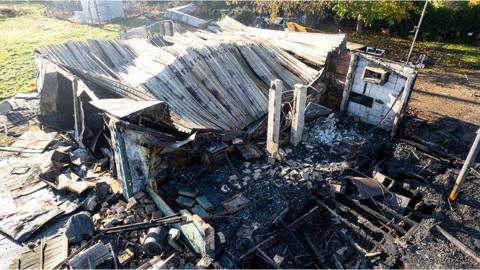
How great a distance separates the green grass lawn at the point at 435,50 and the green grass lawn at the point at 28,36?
16178 mm

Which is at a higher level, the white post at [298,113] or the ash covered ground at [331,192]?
the white post at [298,113]

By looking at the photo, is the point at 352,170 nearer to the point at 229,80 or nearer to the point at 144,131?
the point at 229,80

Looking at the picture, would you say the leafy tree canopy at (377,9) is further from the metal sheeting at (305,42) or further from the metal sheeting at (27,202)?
the metal sheeting at (27,202)

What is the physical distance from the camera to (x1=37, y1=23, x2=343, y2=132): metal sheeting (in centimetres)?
938

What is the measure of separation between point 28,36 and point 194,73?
17.1 m

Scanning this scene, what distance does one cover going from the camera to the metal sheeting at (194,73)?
938cm

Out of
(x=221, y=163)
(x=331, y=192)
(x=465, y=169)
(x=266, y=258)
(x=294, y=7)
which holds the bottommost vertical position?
(x=266, y=258)

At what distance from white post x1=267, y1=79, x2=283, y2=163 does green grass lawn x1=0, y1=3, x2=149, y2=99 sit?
11.5m

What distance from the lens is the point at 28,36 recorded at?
21219mm

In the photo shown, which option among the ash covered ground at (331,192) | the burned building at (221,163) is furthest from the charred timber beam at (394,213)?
the ash covered ground at (331,192)

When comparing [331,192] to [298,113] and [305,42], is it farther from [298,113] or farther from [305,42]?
[305,42]

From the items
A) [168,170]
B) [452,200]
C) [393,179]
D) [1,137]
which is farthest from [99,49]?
[452,200]

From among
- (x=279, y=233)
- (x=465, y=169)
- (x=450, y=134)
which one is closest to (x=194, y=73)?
(x=279, y=233)

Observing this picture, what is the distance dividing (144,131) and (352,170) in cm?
563
